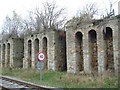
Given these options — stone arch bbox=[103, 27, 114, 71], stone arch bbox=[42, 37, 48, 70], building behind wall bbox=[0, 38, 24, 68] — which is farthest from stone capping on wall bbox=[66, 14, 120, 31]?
building behind wall bbox=[0, 38, 24, 68]

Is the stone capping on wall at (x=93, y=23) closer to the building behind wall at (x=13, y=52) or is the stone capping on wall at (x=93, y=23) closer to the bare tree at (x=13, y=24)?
the building behind wall at (x=13, y=52)

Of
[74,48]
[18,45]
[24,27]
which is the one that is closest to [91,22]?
[74,48]

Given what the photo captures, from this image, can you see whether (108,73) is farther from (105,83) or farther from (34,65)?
(34,65)

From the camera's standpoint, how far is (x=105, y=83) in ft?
29.7

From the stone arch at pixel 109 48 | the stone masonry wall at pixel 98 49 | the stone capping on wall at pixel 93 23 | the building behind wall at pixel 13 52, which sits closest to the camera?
the stone masonry wall at pixel 98 49

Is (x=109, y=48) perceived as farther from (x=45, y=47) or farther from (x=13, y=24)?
(x=13, y=24)

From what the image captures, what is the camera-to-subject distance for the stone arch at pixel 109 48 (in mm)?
12922

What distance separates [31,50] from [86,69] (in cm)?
878

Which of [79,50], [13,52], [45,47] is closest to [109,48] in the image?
[79,50]

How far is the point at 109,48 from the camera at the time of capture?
1317 cm

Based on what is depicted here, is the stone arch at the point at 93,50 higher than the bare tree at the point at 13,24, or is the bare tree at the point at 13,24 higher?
the bare tree at the point at 13,24

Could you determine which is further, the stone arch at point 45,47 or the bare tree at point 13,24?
the bare tree at point 13,24

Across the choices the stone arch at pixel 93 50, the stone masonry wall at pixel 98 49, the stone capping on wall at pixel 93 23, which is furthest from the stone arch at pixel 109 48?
the stone arch at pixel 93 50

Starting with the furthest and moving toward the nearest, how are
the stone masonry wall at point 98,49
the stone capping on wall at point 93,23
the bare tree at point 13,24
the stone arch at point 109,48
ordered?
the bare tree at point 13,24 < the stone arch at point 109,48 < the stone capping on wall at point 93,23 < the stone masonry wall at point 98,49
